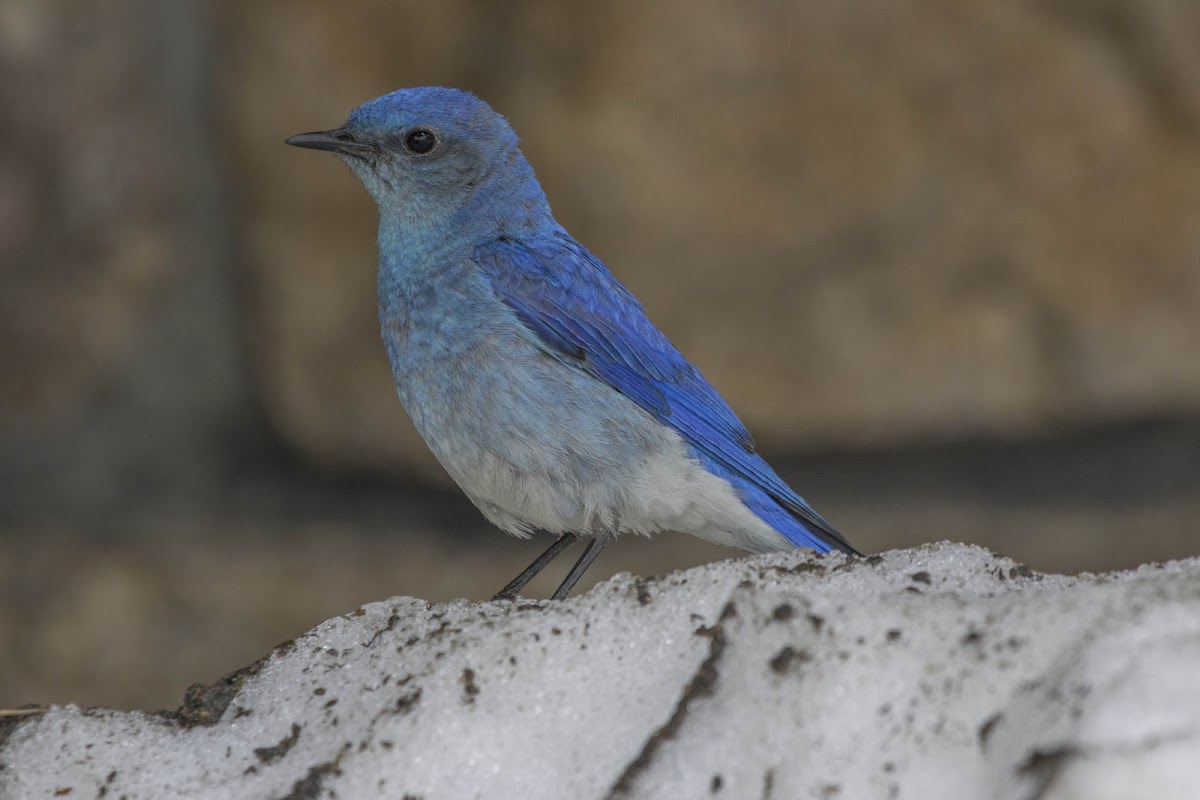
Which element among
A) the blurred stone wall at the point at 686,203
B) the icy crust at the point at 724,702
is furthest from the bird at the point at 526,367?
the icy crust at the point at 724,702

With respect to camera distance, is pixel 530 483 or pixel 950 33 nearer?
pixel 530 483

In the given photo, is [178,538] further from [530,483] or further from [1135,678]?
[1135,678]

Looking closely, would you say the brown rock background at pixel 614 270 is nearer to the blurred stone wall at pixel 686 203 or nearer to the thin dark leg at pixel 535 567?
the blurred stone wall at pixel 686 203

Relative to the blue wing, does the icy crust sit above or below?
below

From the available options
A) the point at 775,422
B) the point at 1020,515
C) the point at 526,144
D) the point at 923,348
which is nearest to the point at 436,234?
the point at 526,144

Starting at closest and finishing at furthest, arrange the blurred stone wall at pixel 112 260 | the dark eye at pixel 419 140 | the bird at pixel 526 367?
the bird at pixel 526 367
the dark eye at pixel 419 140
the blurred stone wall at pixel 112 260

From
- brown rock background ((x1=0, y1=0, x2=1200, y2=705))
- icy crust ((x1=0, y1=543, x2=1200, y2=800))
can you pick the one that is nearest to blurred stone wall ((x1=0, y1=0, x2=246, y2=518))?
brown rock background ((x1=0, y1=0, x2=1200, y2=705))

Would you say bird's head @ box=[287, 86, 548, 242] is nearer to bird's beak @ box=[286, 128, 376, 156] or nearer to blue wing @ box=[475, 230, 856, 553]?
bird's beak @ box=[286, 128, 376, 156]
